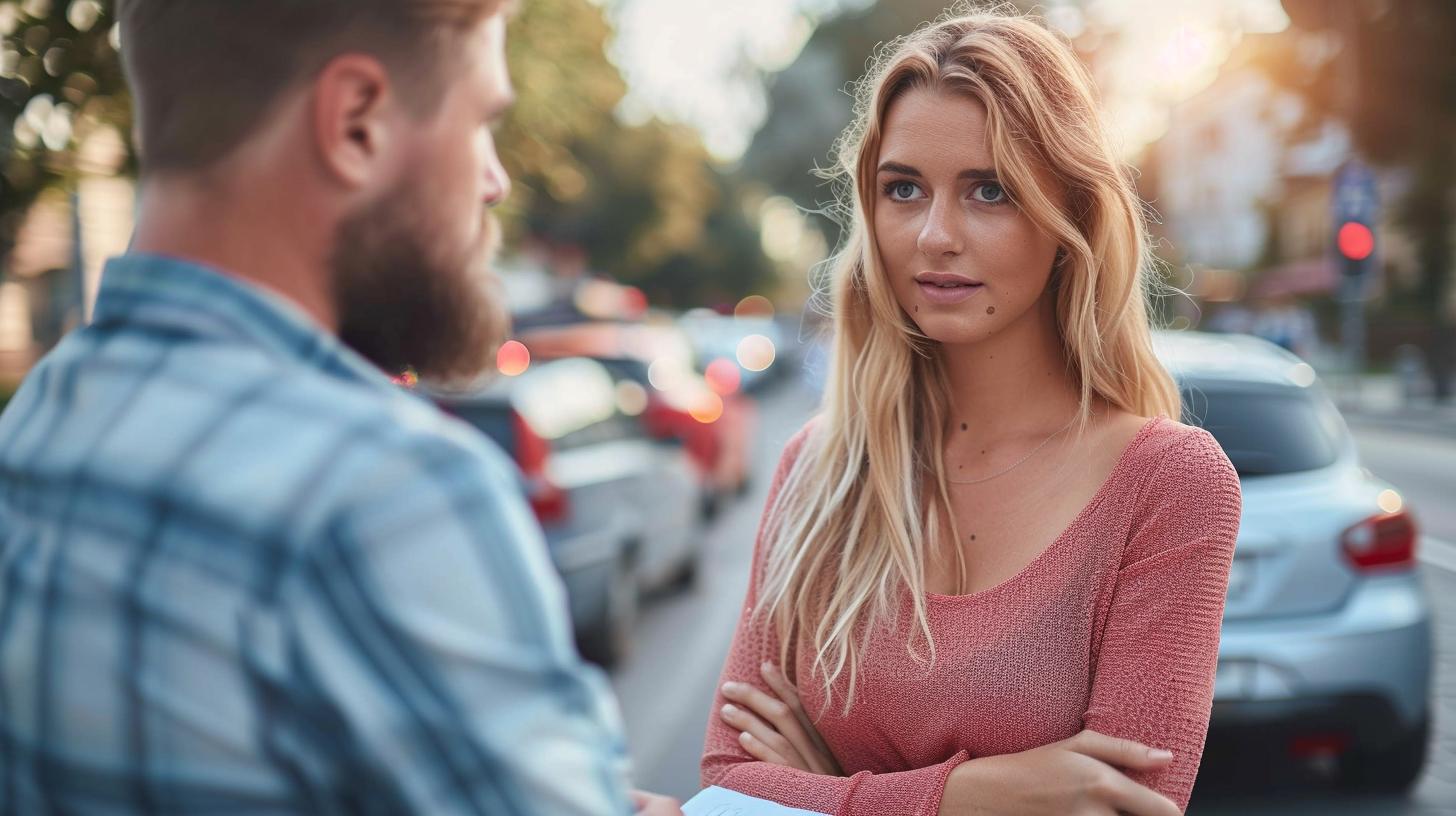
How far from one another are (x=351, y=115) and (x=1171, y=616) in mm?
1328

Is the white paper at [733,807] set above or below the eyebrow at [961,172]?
below

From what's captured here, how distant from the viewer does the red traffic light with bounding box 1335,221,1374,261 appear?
21.9 metres

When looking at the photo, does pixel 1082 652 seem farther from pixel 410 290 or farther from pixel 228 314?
pixel 228 314

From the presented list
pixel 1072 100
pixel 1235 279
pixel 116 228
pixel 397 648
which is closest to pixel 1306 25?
pixel 116 228

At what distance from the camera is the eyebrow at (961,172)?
2.08 meters

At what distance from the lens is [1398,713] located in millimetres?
4594

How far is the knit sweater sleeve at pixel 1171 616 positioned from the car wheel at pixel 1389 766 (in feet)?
11.0

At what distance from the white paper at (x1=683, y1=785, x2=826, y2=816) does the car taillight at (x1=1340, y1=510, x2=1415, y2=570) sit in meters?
3.47

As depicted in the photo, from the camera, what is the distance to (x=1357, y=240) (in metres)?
21.9

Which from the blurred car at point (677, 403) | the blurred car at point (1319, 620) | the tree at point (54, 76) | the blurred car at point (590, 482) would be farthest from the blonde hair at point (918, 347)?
the blurred car at point (677, 403)

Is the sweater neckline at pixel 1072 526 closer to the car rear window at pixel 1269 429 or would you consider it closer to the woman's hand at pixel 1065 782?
the woman's hand at pixel 1065 782

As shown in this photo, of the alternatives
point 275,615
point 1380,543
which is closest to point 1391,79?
point 1380,543

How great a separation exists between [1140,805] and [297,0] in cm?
143

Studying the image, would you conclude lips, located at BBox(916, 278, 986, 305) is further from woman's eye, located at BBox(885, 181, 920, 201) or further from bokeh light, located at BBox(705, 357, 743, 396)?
bokeh light, located at BBox(705, 357, 743, 396)
